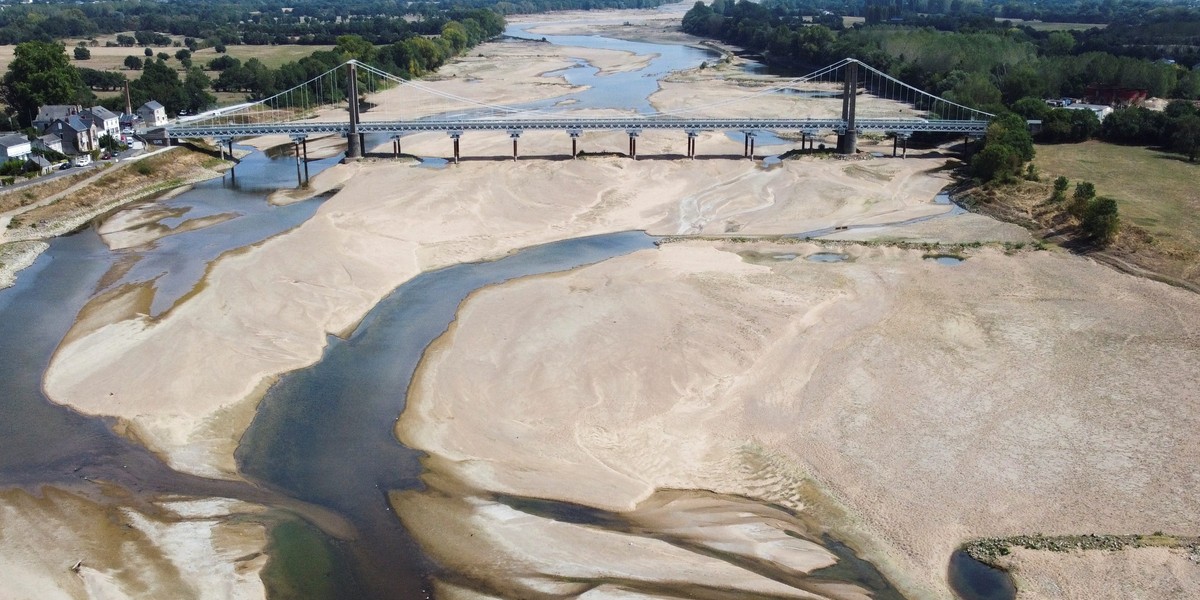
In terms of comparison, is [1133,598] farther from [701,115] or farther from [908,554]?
[701,115]

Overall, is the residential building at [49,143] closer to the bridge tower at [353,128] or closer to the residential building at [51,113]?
the residential building at [51,113]

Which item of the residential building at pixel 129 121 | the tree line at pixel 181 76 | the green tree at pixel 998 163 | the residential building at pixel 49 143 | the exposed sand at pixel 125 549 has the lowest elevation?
the exposed sand at pixel 125 549

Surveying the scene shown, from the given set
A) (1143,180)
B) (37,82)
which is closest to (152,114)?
(37,82)

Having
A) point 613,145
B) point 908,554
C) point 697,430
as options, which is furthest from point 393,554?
point 613,145

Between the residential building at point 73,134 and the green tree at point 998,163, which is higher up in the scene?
the residential building at point 73,134

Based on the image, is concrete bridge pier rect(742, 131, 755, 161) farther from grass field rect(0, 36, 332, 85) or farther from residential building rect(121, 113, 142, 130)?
grass field rect(0, 36, 332, 85)

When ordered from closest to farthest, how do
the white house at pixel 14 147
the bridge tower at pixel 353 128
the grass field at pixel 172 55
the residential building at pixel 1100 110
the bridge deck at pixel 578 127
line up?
the white house at pixel 14 147 < the bridge deck at pixel 578 127 < the bridge tower at pixel 353 128 < the residential building at pixel 1100 110 < the grass field at pixel 172 55

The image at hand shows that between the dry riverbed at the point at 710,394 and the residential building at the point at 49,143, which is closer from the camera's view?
the dry riverbed at the point at 710,394

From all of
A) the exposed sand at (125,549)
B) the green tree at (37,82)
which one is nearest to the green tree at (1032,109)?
the exposed sand at (125,549)
